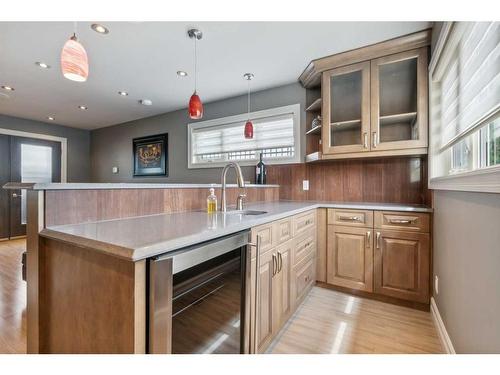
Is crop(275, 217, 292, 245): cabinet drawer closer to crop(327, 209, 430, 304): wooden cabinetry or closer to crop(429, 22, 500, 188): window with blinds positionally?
crop(327, 209, 430, 304): wooden cabinetry

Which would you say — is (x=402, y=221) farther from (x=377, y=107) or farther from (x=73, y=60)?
(x=73, y=60)

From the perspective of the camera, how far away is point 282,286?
1613 millimetres

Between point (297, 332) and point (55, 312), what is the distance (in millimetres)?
1435

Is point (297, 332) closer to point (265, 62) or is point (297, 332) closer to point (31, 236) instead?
point (31, 236)

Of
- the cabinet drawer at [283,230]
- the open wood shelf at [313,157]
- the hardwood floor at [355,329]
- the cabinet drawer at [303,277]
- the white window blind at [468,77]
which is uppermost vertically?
the white window blind at [468,77]

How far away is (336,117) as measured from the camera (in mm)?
2461

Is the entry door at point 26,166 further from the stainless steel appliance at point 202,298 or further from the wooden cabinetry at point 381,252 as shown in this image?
the wooden cabinetry at point 381,252

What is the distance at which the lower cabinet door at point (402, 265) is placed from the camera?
1935mm

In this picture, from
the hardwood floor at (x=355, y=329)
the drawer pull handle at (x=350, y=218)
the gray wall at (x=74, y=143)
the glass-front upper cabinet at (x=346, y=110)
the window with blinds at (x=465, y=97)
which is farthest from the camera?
the gray wall at (x=74, y=143)

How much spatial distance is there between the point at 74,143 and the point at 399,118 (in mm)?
6346

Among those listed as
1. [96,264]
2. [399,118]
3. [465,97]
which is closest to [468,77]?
[465,97]

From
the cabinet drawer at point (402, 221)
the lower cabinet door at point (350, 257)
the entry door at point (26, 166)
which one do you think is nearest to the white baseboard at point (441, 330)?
the lower cabinet door at point (350, 257)

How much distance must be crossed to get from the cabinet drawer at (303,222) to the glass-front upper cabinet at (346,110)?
75cm

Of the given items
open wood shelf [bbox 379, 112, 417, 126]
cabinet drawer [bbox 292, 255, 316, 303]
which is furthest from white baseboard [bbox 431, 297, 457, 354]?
open wood shelf [bbox 379, 112, 417, 126]
